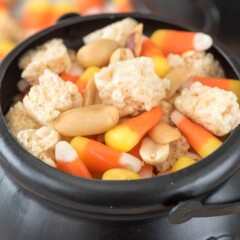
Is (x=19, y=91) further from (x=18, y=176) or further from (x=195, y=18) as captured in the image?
(x=195, y=18)

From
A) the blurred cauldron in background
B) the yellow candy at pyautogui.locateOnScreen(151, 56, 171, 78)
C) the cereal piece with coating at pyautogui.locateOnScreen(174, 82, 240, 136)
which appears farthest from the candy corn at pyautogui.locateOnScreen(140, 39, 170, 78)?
the blurred cauldron in background

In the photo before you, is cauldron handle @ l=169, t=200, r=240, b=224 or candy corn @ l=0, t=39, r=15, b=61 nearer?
cauldron handle @ l=169, t=200, r=240, b=224

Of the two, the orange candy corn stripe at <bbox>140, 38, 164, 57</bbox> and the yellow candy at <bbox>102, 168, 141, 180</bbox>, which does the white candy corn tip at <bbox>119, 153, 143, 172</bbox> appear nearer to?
the yellow candy at <bbox>102, 168, 141, 180</bbox>

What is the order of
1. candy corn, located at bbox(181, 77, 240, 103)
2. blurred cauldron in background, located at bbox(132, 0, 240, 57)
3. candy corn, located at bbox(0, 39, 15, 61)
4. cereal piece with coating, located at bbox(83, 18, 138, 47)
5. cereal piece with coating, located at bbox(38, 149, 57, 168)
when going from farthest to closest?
candy corn, located at bbox(0, 39, 15, 61), blurred cauldron in background, located at bbox(132, 0, 240, 57), cereal piece with coating, located at bbox(83, 18, 138, 47), candy corn, located at bbox(181, 77, 240, 103), cereal piece with coating, located at bbox(38, 149, 57, 168)

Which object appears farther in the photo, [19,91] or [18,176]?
[19,91]

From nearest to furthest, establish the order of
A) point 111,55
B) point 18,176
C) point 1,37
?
point 18,176 < point 111,55 < point 1,37

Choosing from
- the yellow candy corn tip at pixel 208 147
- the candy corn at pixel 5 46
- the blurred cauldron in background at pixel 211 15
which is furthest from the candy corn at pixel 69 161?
the candy corn at pixel 5 46

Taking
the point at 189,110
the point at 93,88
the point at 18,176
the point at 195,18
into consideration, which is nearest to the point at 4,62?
the point at 93,88
